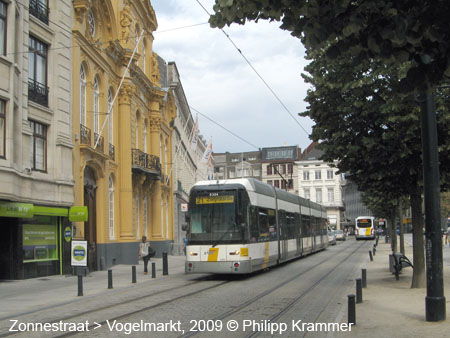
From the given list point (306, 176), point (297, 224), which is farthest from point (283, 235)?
point (306, 176)

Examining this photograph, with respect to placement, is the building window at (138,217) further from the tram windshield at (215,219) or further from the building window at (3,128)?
the building window at (3,128)

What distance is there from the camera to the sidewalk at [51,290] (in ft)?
44.1

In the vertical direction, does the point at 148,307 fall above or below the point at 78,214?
below

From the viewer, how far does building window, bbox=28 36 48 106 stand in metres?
20.5

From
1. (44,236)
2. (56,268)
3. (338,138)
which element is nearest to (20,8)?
(44,236)

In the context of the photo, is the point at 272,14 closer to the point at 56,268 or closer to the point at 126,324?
the point at 126,324

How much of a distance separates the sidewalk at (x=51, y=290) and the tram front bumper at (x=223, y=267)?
1431mm

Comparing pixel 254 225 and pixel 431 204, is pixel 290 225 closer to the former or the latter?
pixel 254 225

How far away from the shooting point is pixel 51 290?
17141 mm

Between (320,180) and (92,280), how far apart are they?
82774 millimetres

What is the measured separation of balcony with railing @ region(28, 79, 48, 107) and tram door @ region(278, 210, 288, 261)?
11051 mm

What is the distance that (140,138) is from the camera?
33812mm

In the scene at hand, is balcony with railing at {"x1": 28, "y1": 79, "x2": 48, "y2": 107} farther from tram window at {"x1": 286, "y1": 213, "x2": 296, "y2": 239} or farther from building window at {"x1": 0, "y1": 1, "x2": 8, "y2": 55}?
tram window at {"x1": 286, "y1": 213, "x2": 296, "y2": 239}

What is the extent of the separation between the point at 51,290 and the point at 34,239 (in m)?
4.10
